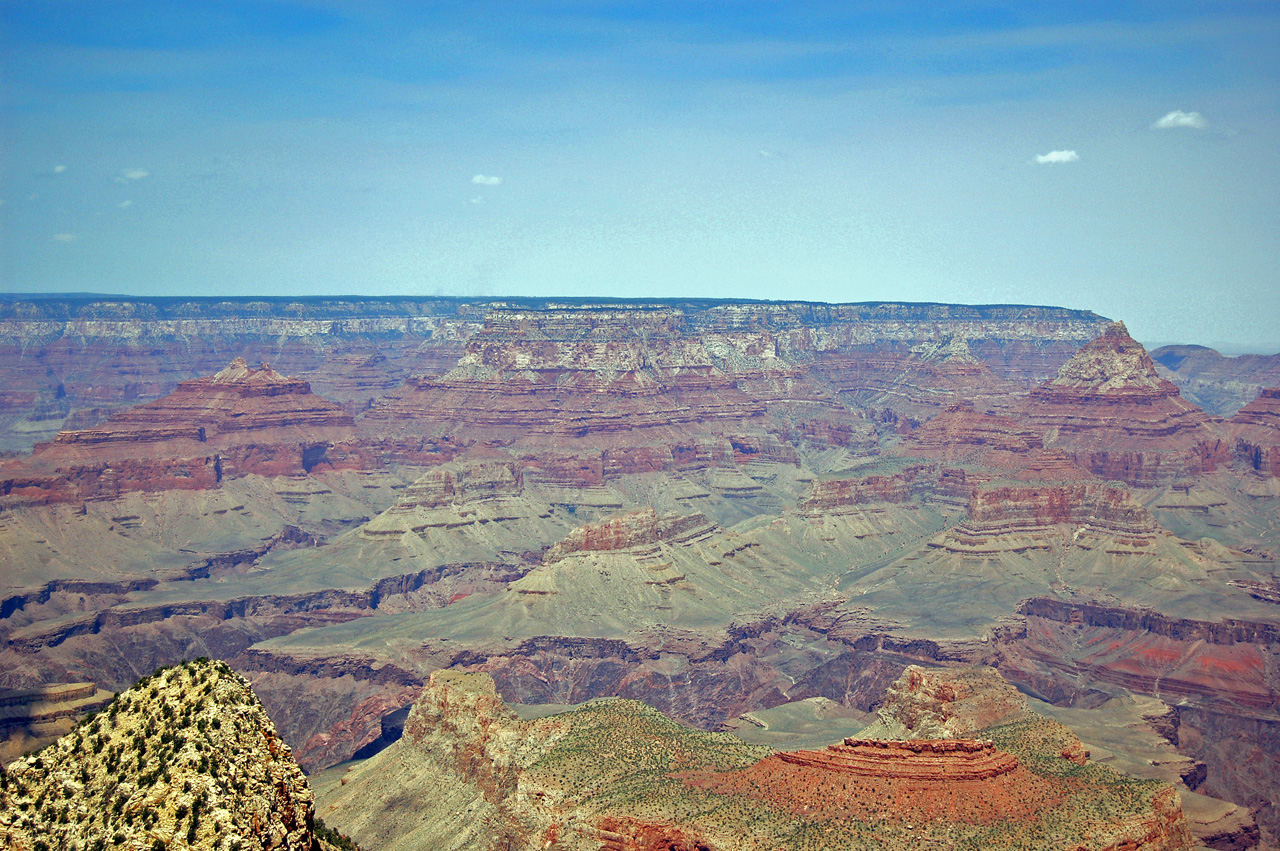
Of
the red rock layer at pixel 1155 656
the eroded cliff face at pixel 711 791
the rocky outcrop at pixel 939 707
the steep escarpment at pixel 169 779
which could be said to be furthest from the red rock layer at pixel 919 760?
the red rock layer at pixel 1155 656

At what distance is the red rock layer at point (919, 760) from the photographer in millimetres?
64625

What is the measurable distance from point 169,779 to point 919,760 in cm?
4169

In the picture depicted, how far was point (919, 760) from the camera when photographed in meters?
65.4

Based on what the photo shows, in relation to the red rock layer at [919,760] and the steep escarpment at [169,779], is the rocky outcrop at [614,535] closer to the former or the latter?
the red rock layer at [919,760]

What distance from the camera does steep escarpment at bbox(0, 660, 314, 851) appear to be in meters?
36.7

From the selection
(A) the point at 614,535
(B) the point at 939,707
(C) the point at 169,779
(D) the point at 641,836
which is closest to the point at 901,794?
(D) the point at 641,836

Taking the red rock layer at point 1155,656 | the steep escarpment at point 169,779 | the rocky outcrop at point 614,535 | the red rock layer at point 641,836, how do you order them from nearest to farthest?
the steep escarpment at point 169,779, the red rock layer at point 641,836, the red rock layer at point 1155,656, the rocky outcrop at point 614,535

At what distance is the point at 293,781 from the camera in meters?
39.4

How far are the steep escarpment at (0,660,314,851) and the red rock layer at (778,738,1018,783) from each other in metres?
35.3

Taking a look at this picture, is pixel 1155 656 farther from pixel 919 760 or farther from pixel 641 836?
pixel 641 836

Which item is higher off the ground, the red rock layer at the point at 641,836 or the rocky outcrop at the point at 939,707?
the red rock layer at the point at 641,836

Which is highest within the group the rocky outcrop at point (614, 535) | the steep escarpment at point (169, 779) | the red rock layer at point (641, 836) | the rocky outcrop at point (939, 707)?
the steep escarpment at point (169, 779)

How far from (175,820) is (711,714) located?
11134 centimetres

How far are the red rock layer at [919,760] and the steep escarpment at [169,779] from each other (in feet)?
116
